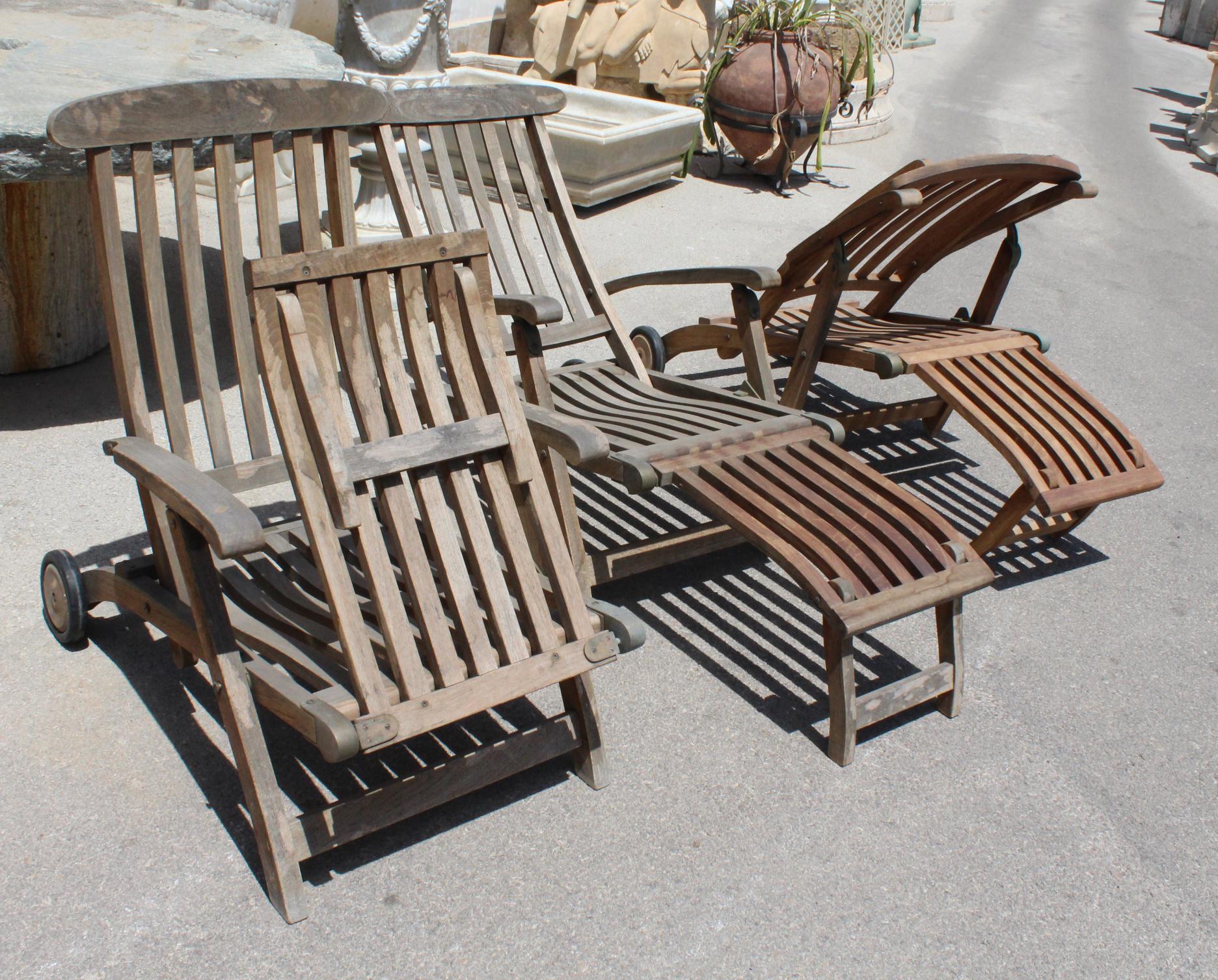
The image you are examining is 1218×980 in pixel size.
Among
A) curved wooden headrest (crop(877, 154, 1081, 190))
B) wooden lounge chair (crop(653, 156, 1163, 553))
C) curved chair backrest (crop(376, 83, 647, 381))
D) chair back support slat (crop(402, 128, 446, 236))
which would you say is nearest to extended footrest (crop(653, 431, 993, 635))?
wooden lounge chair (crop(653, 156, 1163, 553))

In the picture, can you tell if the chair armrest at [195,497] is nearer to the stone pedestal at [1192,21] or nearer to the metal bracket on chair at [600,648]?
the metal bracket on chair at [600,648]

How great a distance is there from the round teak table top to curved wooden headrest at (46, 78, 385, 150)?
2.73ft

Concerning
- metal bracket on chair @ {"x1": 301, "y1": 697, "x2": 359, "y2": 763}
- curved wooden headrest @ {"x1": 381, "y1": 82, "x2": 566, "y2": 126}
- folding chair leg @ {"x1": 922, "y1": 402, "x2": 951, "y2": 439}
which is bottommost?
folding chair leg @ {"x1": 922, "y1": 402, "x2": 951, "y2": 439}

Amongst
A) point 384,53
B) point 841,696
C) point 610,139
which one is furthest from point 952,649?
point 610,139

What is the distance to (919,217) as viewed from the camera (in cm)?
412

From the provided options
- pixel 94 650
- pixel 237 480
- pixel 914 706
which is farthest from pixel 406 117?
pixel 914 706

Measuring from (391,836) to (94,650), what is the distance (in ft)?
3.29

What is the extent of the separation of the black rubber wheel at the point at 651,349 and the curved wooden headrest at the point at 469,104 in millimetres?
971

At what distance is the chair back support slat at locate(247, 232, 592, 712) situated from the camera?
2227 mm

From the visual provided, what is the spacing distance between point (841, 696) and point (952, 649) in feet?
1.30

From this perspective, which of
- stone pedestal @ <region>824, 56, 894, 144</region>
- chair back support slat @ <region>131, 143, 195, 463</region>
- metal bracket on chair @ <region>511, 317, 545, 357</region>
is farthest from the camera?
stone pedestal @ <region>824, 56, 894, 144</region>

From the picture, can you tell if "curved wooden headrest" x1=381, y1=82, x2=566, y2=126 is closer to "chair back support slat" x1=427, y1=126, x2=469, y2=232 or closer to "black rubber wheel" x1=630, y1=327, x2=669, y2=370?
"chair back support slat" x1=427, y1=126, x2=469, y2=232

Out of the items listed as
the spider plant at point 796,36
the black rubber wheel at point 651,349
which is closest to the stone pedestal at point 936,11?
the spider plant at point 796,36

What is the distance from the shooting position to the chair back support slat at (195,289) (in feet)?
8.81
